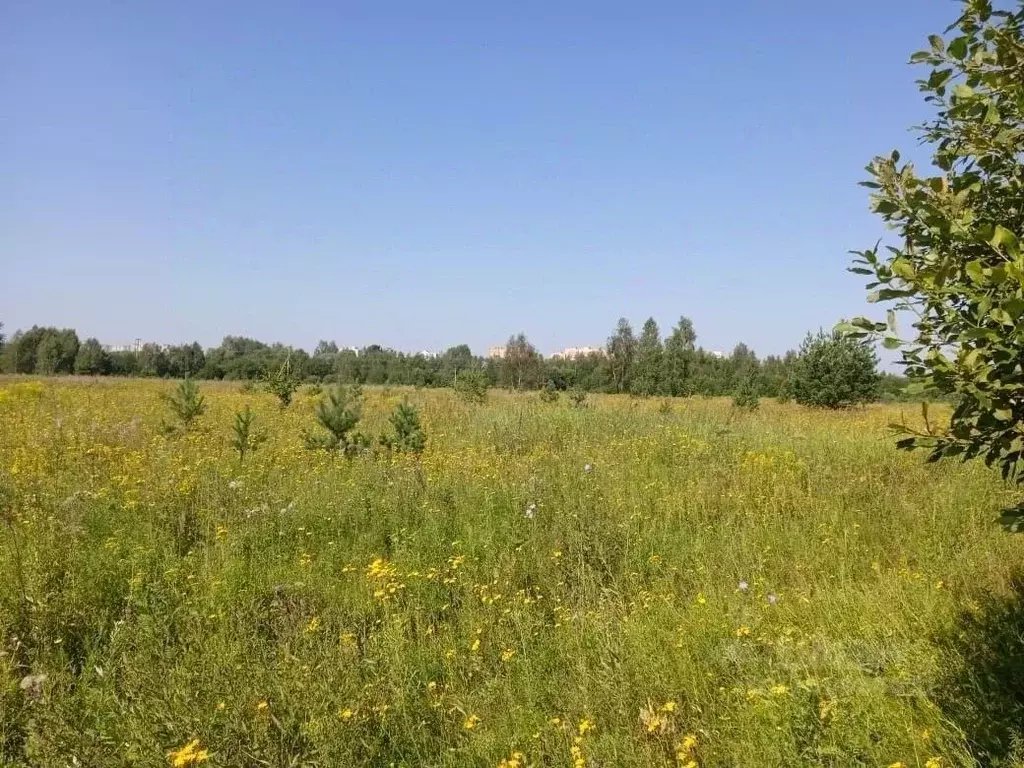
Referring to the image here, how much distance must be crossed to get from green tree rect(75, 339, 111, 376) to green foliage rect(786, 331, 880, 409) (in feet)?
224

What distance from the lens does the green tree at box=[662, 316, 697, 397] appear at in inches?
1238

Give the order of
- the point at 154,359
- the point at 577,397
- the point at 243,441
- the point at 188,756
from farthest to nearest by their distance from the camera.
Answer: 1. the point at 154,359
2. the point at 577,397
3. the point at 243,441
4. the point at 188,756

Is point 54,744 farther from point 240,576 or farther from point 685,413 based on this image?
point 685,413

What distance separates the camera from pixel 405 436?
8453 mm

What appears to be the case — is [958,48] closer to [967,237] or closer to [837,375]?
[967,237]

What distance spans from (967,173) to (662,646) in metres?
2.57

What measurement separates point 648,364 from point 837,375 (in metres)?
18.0

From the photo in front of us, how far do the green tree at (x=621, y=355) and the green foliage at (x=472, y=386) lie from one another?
84.0 feet

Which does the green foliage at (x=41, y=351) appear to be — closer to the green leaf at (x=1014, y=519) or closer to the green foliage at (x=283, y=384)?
the green foliage at (x=283, y=384)

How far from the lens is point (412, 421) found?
28.2ft

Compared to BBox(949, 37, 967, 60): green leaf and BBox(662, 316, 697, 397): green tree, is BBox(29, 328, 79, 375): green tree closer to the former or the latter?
BBox(662, 316, 697, 397): green tree

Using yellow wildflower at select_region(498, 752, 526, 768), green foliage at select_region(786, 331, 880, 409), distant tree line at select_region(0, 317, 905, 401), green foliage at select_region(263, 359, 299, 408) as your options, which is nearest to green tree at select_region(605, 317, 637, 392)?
distant tree line at select_region(0, 317, 905, 401)

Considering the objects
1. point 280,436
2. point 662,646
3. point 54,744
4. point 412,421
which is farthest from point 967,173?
point 280,436

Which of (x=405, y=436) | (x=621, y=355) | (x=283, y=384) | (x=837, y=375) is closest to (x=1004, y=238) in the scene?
(x=405, y=436)
